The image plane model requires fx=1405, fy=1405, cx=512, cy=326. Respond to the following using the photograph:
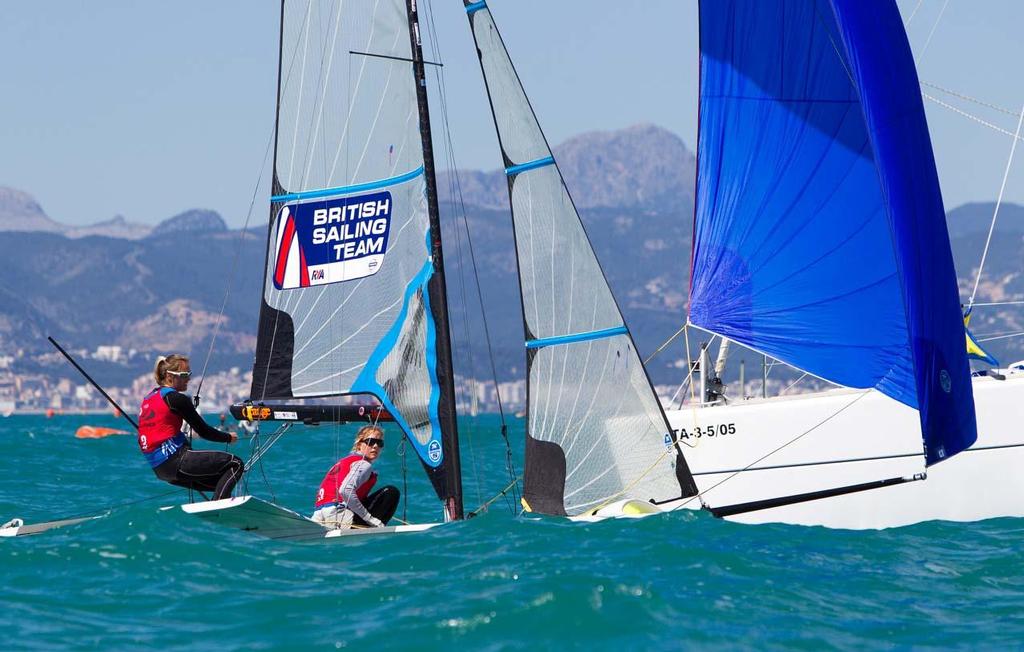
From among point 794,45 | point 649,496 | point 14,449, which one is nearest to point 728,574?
point 649,496

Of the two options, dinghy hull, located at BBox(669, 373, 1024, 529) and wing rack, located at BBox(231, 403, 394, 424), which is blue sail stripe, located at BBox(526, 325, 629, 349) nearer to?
wing rack, located at BBox(231, 403, 394, 424)

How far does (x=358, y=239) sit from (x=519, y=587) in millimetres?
4078

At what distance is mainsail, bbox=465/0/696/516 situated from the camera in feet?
39.4

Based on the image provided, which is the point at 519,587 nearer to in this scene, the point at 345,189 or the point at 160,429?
the point at 160,429

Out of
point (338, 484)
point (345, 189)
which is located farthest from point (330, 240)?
point (338, 484)

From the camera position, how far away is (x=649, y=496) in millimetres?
12039

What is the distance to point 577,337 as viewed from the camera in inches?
474

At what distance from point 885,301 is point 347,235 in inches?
187

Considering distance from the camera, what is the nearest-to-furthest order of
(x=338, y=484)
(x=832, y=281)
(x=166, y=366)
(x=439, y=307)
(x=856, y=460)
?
(x=166, y=366) → (x=338, y=484) → (x=439, y=307) → (x=832, y=281) → (x=856, y=460)

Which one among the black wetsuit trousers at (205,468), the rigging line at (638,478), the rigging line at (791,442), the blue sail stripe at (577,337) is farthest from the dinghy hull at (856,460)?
the black wetsuit trousers at (205,468)

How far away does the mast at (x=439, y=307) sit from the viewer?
469 inches

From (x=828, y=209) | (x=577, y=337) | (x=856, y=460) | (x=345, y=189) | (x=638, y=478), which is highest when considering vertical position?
(x=345, y=189)

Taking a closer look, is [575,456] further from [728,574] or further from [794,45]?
[794,45]

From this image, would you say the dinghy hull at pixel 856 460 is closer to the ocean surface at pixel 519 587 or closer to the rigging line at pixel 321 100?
the ocean surface at pixel 519 587
